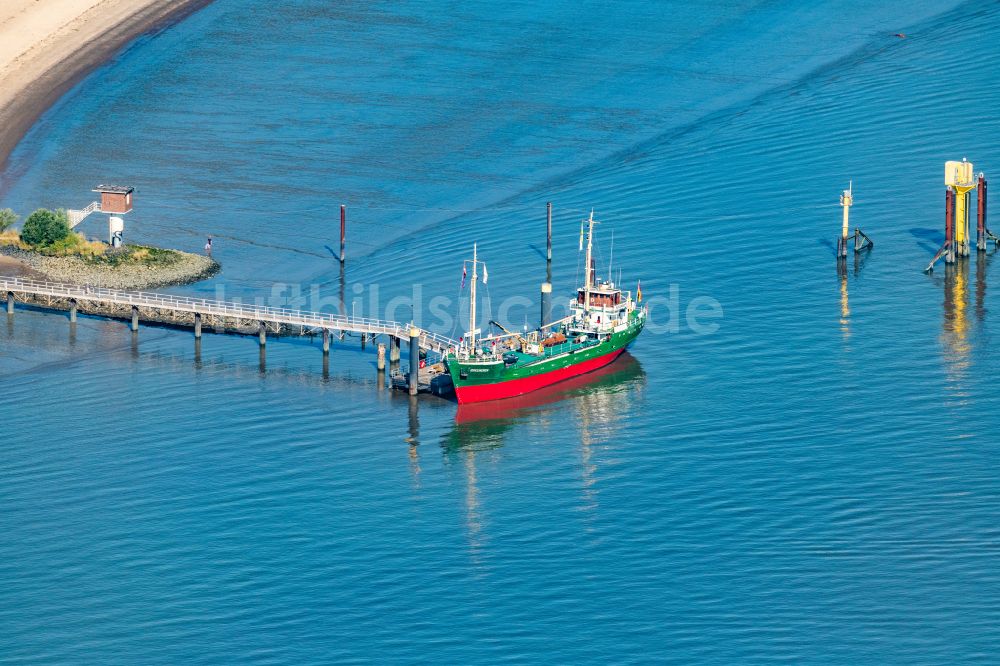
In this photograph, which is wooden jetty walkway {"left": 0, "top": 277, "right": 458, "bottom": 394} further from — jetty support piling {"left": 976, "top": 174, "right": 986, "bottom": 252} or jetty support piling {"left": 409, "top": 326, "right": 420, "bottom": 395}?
jetty support piling {"left": 976, "top": 174, "right": 986, "bottom": 252}

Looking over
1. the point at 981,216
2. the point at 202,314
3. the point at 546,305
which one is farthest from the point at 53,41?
the point at 981,216

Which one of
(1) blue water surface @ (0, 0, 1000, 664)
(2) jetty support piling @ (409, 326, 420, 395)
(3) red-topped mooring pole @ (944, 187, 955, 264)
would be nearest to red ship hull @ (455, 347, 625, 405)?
(1) blue water surface @ (0, 0, 1000, 664)

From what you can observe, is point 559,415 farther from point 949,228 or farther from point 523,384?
point 949,228

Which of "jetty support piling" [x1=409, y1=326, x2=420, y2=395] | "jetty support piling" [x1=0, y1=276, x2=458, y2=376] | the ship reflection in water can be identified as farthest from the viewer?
"jetty support piling" [x1=0, y1=276, x2=458, y2=376]

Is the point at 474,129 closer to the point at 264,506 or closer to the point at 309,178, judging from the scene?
the point at 309,178

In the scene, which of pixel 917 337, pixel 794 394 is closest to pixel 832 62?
pixel 917 337
